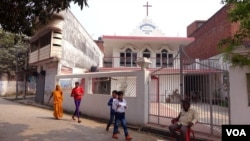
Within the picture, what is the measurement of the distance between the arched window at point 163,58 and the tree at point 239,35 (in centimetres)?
1380

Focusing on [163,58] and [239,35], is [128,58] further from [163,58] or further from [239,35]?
[239,35]

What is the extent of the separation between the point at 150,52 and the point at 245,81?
14492 mm

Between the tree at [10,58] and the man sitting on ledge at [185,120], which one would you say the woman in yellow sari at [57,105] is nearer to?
the man sitting on ledge at [185,120]

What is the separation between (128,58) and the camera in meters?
21.1

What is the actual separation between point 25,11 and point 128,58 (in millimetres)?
14610

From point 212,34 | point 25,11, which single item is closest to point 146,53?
point 212,34

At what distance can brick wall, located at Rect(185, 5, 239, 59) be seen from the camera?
67.1 feet

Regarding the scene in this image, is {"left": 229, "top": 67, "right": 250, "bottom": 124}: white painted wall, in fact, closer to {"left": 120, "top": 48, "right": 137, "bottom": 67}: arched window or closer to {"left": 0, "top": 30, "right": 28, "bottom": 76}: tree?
{"left": 120, "top": 48, "right": 137, "bottom": 67}: arched window

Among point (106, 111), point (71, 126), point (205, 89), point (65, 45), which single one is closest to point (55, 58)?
point (65, 45)

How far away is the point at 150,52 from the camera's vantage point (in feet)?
71.3

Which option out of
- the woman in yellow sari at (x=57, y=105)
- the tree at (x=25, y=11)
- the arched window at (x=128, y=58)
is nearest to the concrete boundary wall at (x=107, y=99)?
the woman in yellow sari at (x=57, y=105)

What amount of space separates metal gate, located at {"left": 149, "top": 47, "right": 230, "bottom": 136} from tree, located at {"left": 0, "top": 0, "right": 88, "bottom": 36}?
4.32m

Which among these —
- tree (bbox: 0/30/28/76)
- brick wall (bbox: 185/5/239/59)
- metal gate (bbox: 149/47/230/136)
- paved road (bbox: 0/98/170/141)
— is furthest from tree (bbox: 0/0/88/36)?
tree (bbox: 0/30/28/76)

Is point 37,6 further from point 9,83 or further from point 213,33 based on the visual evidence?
point 9,83
